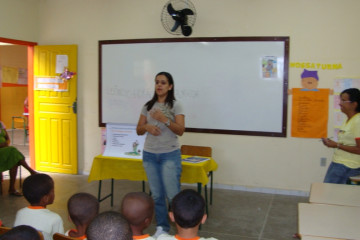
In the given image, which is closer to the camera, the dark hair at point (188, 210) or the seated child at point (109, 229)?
the seated child at point (109, 229)

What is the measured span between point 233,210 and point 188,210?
254cm

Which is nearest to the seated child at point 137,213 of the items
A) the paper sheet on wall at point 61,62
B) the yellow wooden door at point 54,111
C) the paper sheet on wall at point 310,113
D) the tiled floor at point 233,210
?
the tiled floor at point 233,210

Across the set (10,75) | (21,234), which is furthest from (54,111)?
(10,75)

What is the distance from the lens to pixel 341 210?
6.81ft

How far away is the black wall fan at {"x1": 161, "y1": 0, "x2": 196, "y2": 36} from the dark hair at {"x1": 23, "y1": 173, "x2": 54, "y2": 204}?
3.11 metres

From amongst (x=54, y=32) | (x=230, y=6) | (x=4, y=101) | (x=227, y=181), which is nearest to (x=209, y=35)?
(x=230, y=6)

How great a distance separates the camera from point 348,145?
3098 millimetres

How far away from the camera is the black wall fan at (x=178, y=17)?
479 centimetres

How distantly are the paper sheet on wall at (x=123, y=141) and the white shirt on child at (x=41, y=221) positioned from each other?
156cm

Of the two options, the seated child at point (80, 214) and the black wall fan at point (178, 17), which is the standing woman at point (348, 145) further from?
the black wall fan at point (178, 17)

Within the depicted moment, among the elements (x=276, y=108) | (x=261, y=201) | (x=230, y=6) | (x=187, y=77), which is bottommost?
(x=261, y=201)

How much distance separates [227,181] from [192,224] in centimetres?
341

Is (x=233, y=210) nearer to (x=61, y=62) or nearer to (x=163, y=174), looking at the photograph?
(x=163, y=174)

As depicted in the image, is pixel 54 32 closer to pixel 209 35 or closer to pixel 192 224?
pixel 209 35
